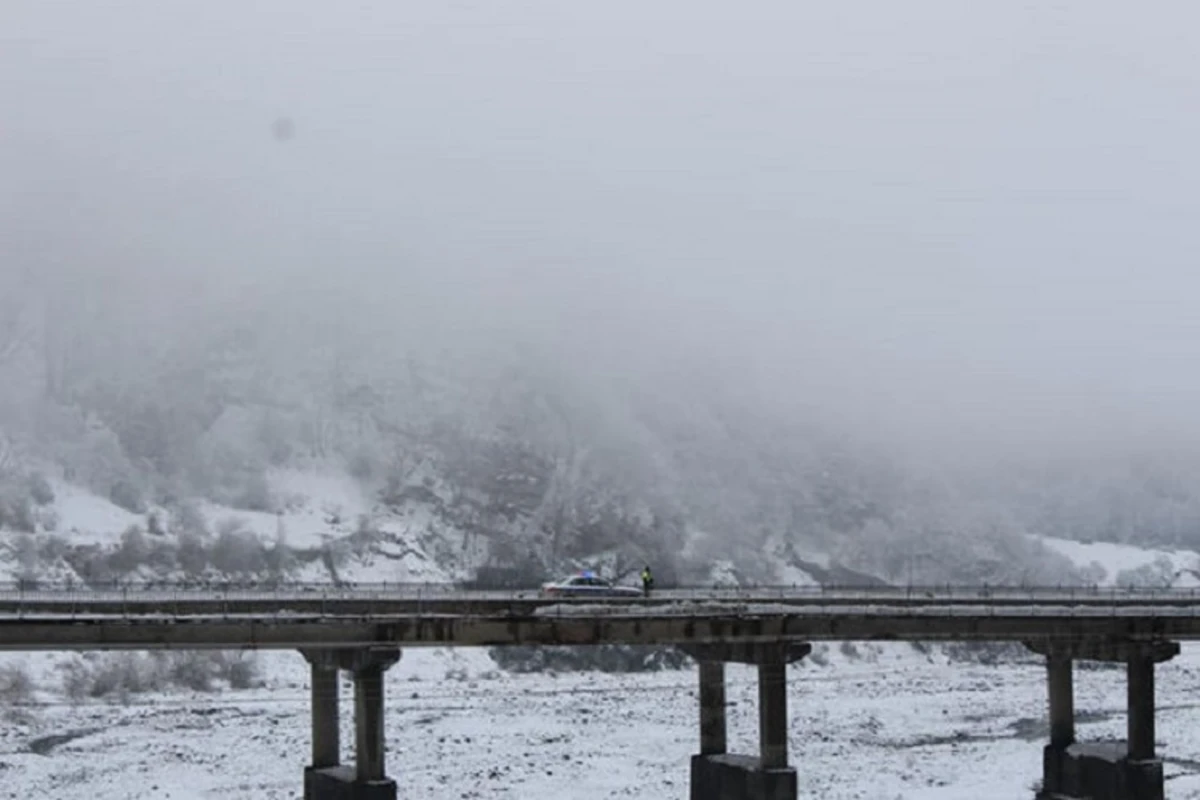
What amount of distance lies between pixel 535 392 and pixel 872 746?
102933 millimetres

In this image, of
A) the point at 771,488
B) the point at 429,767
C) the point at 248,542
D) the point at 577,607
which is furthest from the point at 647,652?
the point at 771,488

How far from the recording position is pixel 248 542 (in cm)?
12731

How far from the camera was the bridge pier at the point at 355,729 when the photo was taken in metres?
54.4

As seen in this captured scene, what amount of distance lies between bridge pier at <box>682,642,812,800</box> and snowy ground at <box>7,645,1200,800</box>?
375 centimetres

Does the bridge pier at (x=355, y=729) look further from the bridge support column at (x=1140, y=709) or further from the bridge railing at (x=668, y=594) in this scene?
the bridge support column at (x=1140, y=709)

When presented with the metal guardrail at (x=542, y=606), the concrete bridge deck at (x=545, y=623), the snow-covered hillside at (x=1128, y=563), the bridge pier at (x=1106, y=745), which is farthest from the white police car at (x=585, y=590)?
the snow-covered hillside at (x=1128, y=563)

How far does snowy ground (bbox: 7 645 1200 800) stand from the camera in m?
64.2

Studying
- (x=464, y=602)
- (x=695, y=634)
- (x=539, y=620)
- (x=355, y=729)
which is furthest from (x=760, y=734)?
(x=355, y=729)

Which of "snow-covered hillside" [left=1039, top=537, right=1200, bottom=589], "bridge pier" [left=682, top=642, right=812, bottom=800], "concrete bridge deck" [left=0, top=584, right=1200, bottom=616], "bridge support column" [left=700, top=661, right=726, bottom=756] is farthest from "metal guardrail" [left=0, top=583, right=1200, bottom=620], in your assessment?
"snow-covered hillside" [left=1039, top=537, right=1200, bottom=589]

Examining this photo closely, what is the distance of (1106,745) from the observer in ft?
212

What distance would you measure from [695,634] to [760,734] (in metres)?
4.09

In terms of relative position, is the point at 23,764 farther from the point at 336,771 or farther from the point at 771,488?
the point at 771,488

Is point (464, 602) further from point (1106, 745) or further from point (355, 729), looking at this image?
point (1106, 745)

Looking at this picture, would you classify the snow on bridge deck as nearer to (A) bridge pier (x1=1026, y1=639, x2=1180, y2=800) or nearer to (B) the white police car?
(A) bridge pier (x1=1026, y1=639, x2=1180, y2=800)
